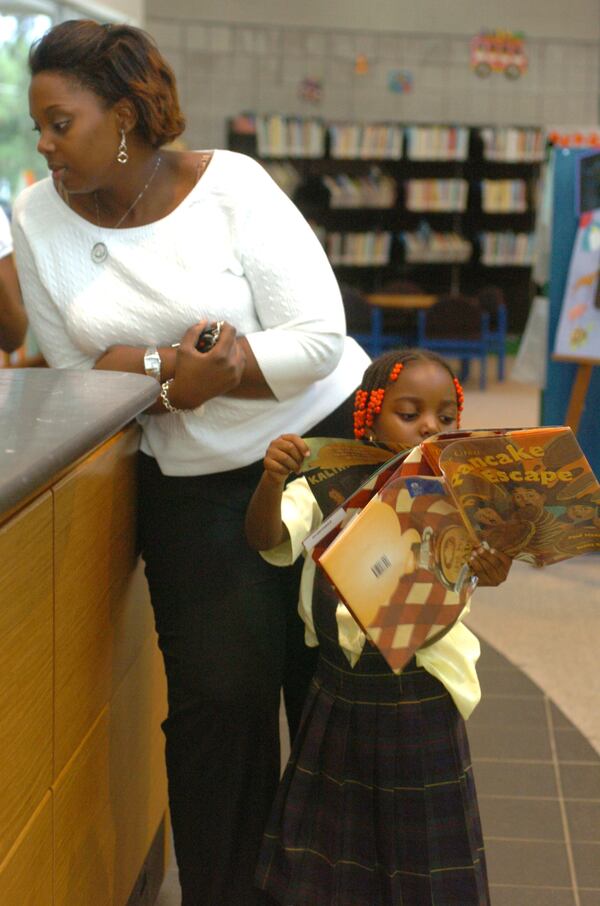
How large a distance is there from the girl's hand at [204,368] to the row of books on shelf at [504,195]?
11.4 metres

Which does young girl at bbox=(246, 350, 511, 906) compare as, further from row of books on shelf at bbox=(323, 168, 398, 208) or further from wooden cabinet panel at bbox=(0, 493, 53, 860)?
row of books on shelf at bbox=(323, 168, 398, 208)

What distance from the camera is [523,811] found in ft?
9.55

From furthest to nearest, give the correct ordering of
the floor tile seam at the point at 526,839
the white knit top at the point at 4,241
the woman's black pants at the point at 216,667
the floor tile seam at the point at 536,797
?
1. the floor tile seam at the point at 536,797
2. the floor tile seam at the point at 526,839
3. the white knit top at the point at 4,241
4. the woman's black pants at the point at 216,667

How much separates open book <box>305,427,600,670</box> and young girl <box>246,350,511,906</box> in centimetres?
24

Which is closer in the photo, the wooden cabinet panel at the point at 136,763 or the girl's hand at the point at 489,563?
the girl's hand at the point at 489,563

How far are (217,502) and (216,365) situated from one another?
27cm

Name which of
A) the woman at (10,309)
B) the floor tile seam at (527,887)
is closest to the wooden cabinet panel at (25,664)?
the woman at (10,309)

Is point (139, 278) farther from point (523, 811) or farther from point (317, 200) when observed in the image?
point (317, 200)

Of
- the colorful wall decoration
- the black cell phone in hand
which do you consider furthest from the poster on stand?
the colorful wall decoration

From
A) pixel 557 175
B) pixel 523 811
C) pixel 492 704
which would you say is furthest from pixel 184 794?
pixel 557 175

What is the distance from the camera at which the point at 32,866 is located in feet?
4.69

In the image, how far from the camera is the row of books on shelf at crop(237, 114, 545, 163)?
12555mm

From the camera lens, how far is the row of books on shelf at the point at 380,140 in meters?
12.6

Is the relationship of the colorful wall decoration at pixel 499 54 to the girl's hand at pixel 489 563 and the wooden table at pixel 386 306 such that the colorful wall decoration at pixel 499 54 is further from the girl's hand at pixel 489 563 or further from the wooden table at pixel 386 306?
the girl's hand at pixel 489 563
